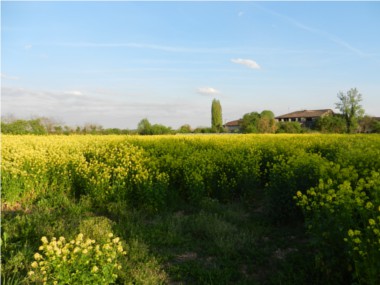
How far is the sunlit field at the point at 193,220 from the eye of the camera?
145 inches

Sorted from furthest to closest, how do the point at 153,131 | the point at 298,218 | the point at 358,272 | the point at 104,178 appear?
the point at 153,131 < the point at 104,178 < the point at 298,218 < the point at 358,272

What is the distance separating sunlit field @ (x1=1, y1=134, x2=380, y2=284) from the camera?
3695 millimetres

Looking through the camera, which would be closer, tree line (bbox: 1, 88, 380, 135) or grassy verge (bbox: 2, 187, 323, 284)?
grassy verge (bbox: 2, 187, 323, 284)

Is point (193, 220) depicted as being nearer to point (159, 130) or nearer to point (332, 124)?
point (159, 130)

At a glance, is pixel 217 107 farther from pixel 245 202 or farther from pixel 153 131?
pixel 245 202

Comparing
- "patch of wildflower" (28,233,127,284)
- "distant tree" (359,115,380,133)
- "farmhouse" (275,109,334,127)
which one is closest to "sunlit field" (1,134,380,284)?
"patch of wildflower" (28,233,127,284)

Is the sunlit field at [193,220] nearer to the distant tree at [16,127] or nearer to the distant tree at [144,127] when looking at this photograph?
the distant tree at [16,127]

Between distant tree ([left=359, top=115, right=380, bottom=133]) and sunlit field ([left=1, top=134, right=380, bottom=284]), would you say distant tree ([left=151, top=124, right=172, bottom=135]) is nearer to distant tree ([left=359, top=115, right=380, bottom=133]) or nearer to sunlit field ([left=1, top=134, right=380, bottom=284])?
sunlit field ([left=1, top=134, right=380, bottom=284])

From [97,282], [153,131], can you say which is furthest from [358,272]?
[153,131]

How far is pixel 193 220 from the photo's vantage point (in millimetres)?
6809

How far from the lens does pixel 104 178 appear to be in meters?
8.29

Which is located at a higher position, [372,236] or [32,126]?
[32,126]

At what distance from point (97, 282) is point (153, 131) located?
1419 inches

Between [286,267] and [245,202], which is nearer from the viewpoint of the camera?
[286,267]
